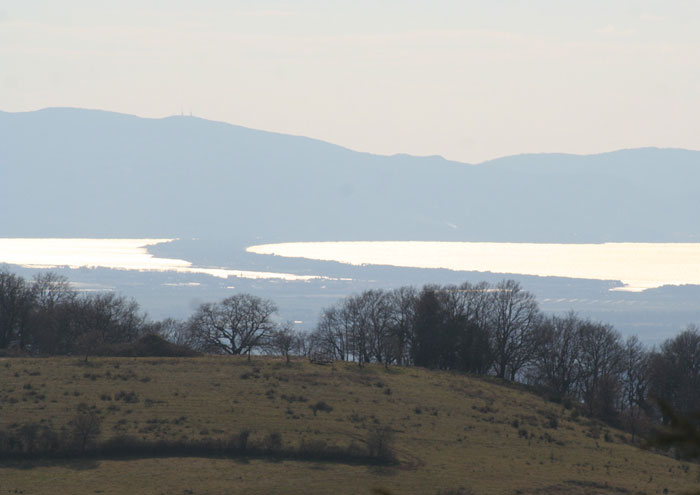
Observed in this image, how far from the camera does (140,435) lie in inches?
1734

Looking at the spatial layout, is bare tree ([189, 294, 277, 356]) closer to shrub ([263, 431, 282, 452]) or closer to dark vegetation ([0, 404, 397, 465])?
shrub ([263, 431, 282, 452])

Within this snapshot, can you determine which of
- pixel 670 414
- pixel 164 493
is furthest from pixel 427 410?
pixel 670 414

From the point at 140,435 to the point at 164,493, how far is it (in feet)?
24.3

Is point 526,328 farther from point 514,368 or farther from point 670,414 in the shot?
point 670,414

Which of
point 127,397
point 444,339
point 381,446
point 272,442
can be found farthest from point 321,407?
point 444,339

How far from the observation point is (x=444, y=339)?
83.2 metres

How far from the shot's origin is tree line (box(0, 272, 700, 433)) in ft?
274

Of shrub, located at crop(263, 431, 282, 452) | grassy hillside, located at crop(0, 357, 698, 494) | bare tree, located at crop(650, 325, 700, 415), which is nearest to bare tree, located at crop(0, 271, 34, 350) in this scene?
grassy hillside, located at crop(0, 357, 698, 494)

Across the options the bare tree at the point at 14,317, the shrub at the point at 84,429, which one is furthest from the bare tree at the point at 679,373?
the bare tree at the point at 14,317

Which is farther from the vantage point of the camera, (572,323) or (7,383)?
(572,323)

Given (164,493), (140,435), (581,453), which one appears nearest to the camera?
(164,493)

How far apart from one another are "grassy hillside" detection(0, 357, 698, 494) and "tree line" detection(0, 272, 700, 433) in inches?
688

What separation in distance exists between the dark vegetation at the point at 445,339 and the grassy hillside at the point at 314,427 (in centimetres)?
1568

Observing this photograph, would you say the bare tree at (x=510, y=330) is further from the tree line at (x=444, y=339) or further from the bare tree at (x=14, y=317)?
the bare tree at (x=14, y=317)
